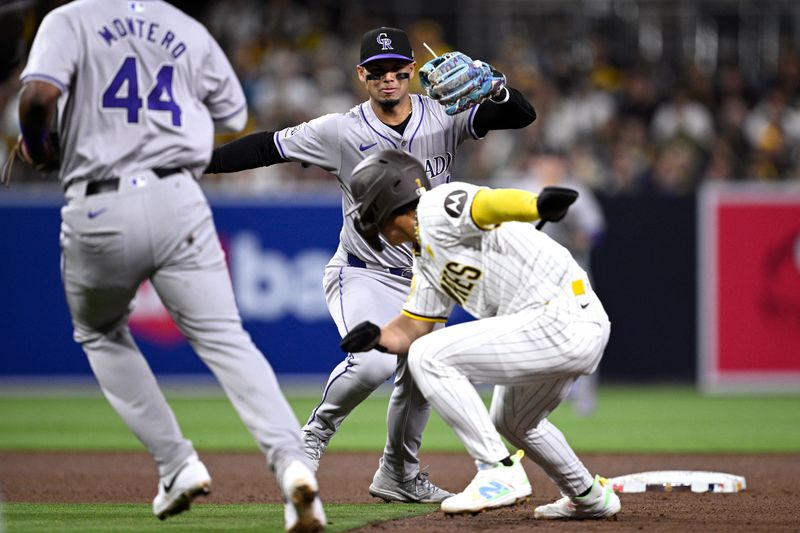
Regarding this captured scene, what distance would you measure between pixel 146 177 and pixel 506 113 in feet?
7.30

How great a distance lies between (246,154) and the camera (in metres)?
6.07

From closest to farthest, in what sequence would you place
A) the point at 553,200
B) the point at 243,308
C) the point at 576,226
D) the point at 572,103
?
the point at 553,200
the point at 576,226
the point at 243,308
the point at 572,103

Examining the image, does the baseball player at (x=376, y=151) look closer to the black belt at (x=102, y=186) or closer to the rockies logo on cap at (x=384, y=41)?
the rockies logo on cap at (x=384, y=41)

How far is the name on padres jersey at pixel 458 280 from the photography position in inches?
187

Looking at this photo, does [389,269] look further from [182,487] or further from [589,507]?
[182,487]

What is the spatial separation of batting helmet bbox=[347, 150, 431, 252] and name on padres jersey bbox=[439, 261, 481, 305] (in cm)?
34

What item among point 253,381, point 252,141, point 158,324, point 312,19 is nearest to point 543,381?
point 253,381

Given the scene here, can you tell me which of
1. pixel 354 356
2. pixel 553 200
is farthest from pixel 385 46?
pixel 553 200

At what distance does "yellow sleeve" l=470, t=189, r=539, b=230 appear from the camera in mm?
4422

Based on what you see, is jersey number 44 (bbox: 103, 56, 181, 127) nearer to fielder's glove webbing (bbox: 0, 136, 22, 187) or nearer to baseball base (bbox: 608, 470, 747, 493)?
fielder's glove webbing (bbox: 0, 136, 22, 187)

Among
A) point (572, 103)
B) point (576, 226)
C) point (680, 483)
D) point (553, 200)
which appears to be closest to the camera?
point (553, 200)

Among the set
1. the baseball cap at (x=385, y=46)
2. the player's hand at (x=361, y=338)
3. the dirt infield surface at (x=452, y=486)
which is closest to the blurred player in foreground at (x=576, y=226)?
the dirt infield surface at (x=452, y=486)

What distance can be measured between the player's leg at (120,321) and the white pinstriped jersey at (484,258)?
1138 millimetres

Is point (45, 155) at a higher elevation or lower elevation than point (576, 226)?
higher
